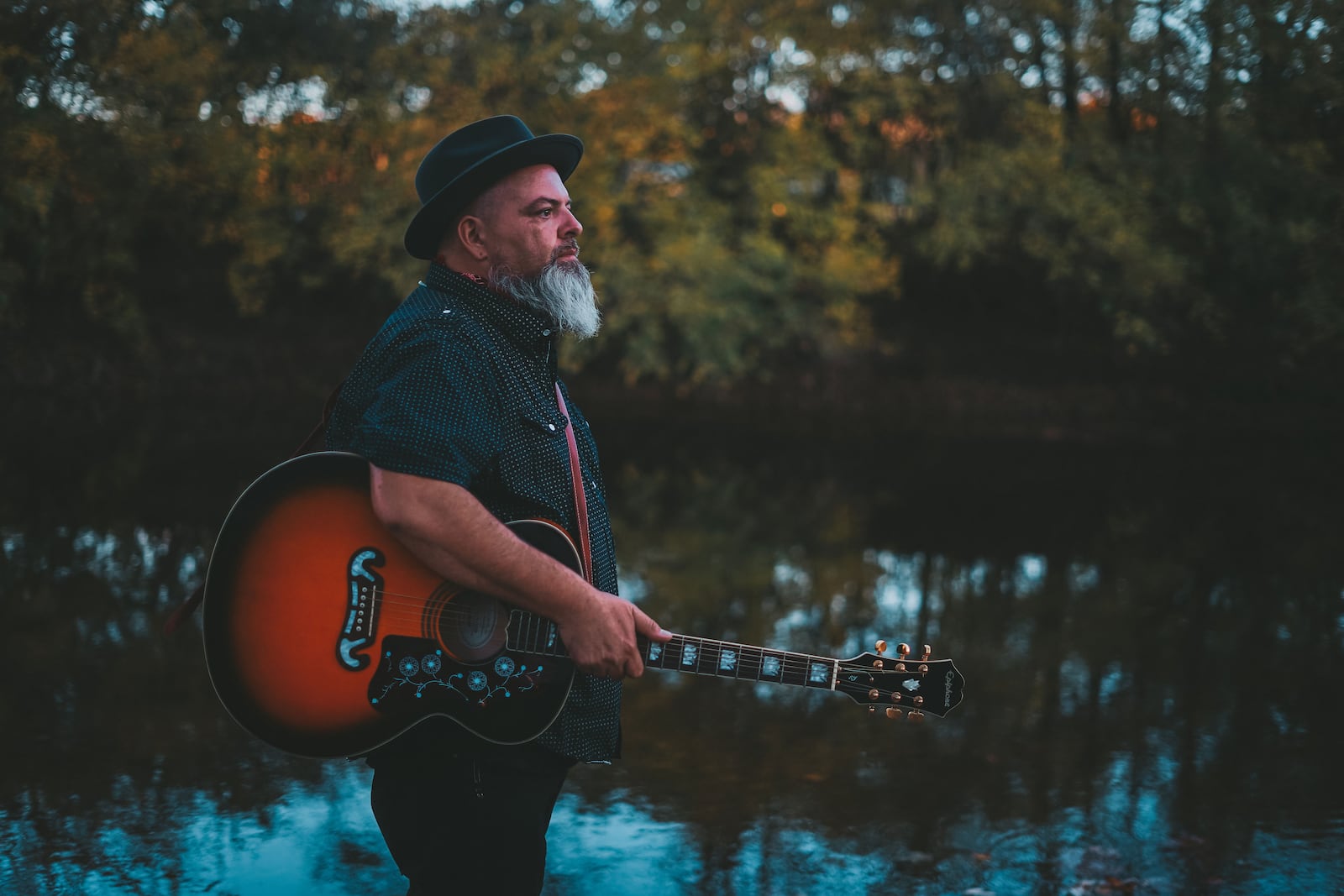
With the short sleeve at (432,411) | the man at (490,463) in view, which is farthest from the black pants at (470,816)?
the short sleeve at (432,411)

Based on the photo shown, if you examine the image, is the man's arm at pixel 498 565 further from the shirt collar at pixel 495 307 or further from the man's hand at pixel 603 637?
the shirt collar at pixel 495 307

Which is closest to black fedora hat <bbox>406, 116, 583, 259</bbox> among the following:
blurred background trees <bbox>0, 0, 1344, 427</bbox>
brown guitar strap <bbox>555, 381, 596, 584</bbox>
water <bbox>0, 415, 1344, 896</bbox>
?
brown guitar strap <bbox>555, 381, 596, 584</bbox>

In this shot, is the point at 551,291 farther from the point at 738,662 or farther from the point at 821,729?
the point at 821,729

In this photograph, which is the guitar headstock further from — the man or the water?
the water

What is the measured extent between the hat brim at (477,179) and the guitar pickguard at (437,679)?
733 millimetres

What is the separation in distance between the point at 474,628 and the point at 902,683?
→ 0.84 meters

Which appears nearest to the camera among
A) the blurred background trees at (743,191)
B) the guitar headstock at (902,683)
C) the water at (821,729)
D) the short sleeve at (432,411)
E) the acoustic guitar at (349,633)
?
the short sleeve at (432,411)

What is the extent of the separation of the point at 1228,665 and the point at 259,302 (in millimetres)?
14750

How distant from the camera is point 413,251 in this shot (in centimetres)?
246

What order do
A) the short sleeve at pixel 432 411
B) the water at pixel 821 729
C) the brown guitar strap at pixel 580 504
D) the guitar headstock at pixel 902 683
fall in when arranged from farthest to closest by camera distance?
the water at pixel 821 729
the guitar headstock at pixel 902 683
the brown guitar strap at pixel 580 504
the short sleeve at pixel 432 411

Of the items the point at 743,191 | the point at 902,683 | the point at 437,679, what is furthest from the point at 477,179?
the point at 743,191

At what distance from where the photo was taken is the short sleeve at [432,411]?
2035 mm

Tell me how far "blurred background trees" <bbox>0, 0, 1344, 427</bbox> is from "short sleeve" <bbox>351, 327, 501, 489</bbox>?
43.3 ft

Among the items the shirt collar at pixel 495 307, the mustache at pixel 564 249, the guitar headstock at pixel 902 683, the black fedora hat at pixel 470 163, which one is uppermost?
the black fedora hat at pixel 470 163
